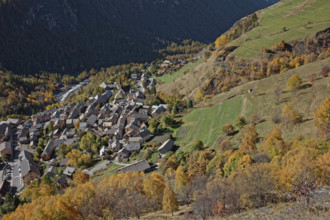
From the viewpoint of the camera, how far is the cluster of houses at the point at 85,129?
91.1m

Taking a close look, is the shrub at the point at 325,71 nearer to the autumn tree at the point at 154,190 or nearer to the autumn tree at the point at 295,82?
the autumn tree at the point at 295,82

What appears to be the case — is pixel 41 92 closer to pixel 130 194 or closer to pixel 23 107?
pixel 23 107

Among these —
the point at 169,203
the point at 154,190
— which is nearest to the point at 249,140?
the point at 154,190

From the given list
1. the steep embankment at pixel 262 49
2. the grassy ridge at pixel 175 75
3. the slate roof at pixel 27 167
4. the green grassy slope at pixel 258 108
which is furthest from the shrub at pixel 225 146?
the grassy ridge at pixel 175 75

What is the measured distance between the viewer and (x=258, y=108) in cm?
7706

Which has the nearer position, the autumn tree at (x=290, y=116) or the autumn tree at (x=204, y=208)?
the autumn tree at (x=204, y=208)

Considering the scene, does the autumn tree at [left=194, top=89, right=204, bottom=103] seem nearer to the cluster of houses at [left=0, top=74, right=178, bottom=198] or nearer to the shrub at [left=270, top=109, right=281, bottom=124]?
the cluster of houses at [left=0, top=74, right=178, bottom=198]

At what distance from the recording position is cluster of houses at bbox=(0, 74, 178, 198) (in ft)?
299

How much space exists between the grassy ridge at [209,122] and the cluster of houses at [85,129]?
27.3 ft

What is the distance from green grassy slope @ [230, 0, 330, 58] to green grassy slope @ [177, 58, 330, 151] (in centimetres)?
4272

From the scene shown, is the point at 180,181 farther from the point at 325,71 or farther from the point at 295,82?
the point at 325,71

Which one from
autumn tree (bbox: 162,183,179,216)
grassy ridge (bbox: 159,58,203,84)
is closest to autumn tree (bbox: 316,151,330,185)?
autumn tree (bbox: 162,183,179,216)

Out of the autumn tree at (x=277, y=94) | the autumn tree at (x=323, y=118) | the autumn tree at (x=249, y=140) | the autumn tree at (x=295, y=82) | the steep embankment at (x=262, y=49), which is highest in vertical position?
the steep embankment at (x=262, y=49)

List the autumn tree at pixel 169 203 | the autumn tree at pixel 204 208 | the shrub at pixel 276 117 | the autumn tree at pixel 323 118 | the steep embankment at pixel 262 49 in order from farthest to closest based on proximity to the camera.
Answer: the steep embankment at pixel 262 49
the shrub at pixel 276 117
the autumn tree at pixel 323 118
the autumn tree at pixel 169 203
the autumn tree at pixel 204 208
